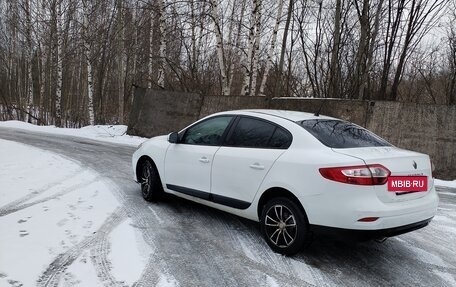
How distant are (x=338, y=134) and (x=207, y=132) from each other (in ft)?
5.73

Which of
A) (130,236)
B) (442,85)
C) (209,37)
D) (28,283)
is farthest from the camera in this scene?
(209,37)

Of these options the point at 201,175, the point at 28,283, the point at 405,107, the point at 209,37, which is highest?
the point at 209,37

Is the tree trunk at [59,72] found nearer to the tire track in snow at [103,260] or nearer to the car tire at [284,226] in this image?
the tire track in snow at [103,260]

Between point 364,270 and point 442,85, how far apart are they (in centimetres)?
1575

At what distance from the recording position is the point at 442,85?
1716 cm

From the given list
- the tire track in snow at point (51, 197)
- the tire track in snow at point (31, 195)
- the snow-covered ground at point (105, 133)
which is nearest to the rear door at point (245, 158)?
the tire track in snow at point (51, 197)

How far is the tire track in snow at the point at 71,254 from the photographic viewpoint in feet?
11.1

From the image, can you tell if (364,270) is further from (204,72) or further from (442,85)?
(204,72)

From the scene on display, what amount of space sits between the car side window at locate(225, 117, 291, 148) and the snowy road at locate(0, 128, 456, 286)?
110cm

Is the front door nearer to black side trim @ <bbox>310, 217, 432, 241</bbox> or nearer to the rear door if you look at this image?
the rear door

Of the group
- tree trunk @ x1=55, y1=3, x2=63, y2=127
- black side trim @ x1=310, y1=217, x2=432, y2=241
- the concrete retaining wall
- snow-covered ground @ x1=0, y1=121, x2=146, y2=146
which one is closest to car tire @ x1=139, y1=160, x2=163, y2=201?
black side trim @ x1=310, y1=217, x2=432, y2=241

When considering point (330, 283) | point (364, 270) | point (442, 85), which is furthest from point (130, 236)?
point (442, 85)

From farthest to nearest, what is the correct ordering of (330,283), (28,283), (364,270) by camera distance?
(364,270) → (330,283) → (28,283)

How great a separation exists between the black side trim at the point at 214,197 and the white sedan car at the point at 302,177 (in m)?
0.01
